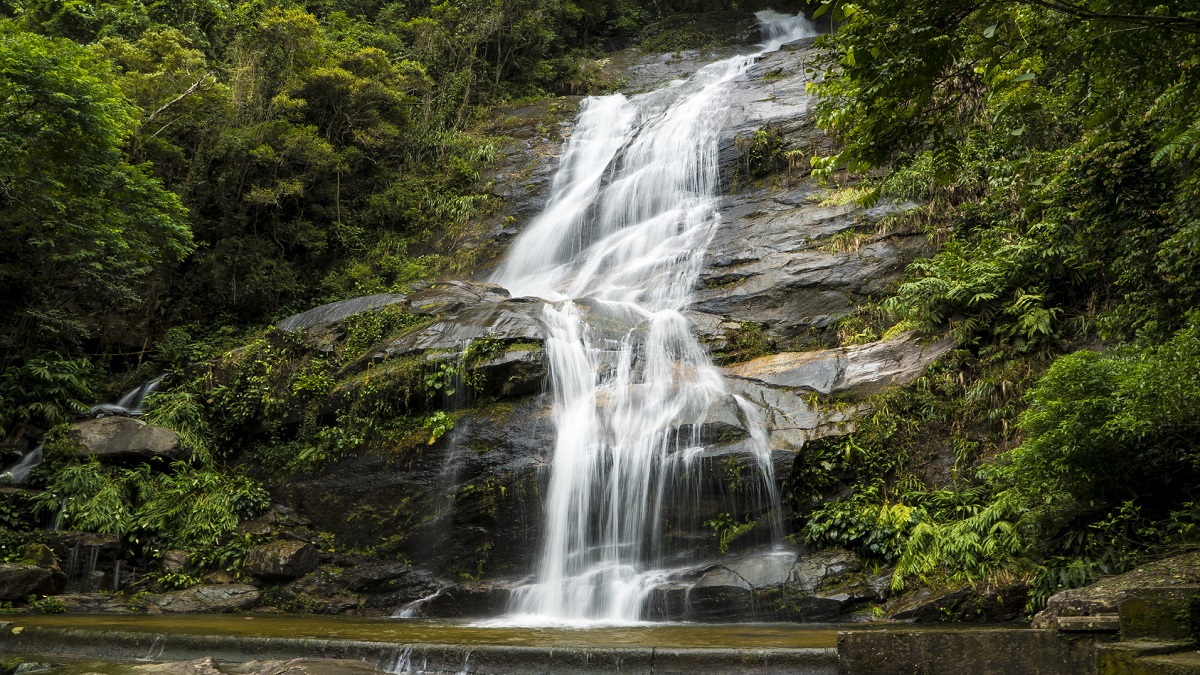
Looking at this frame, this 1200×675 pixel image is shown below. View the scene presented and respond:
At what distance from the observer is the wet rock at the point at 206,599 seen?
10391 mm

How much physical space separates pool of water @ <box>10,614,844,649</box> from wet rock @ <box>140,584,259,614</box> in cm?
81

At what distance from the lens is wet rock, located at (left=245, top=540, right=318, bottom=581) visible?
1100 cm

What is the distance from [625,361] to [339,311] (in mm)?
5805

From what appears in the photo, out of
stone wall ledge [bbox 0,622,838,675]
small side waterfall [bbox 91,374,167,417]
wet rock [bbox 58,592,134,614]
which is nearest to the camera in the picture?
stone wall ledge [bbox 0,622,838,675]

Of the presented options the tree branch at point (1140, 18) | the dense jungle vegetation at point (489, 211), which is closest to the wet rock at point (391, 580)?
the dense jungle vegetation at point (489, 211)

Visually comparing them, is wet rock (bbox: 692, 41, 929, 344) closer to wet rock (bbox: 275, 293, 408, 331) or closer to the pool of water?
wet rock (bbox: 275, 293, 408, 331)

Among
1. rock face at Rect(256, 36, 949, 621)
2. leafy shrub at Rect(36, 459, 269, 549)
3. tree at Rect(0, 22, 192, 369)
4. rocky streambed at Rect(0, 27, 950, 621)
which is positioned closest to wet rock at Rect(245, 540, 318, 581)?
rocky streambed at Rect(0, 27, 950, 621)

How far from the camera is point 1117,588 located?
211 inches

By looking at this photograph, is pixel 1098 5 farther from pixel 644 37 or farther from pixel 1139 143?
pixel 644 37

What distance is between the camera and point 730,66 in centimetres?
2303

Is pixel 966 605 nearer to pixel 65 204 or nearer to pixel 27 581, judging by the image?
pixel 27 581

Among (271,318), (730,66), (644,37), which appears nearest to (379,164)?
(271,318)

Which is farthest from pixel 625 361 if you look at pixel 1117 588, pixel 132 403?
pixel 132 403

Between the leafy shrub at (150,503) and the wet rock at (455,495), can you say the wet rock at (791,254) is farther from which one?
the leafy shrub at (150,503)
